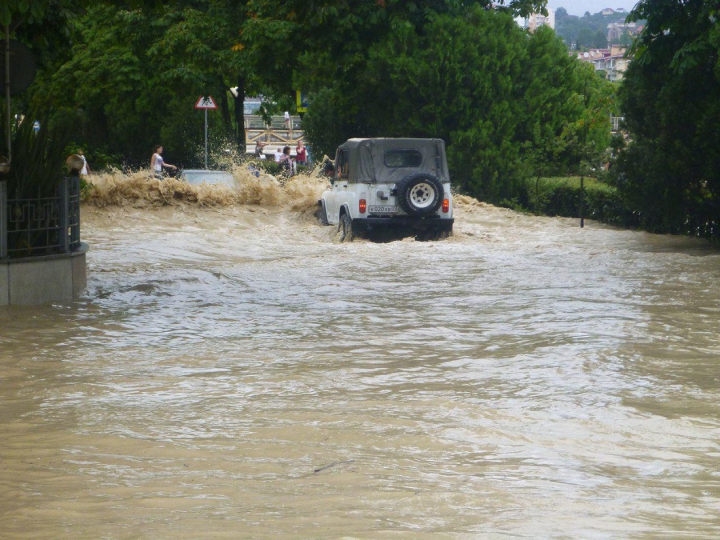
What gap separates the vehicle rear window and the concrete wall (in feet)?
26.3

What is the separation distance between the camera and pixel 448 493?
5.16m

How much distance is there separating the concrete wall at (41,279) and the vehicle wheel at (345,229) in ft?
24.1

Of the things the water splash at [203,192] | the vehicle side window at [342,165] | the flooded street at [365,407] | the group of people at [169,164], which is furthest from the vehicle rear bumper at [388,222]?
the group of people at [169,164]

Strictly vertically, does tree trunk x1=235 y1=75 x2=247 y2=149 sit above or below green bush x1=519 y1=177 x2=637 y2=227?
above

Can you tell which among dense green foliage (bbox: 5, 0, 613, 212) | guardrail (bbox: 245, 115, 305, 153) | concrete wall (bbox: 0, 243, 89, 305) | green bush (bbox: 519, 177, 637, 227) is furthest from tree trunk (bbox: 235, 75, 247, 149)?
guardrail (bbox: 245, 115, 305, 153)

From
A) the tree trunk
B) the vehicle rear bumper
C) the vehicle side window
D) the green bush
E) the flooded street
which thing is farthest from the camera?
the tree trunk

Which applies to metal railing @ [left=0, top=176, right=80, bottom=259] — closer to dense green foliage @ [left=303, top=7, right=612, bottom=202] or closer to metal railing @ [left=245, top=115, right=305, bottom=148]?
dense green foliage @ [left=303, top=7, right=612, bottom=202]

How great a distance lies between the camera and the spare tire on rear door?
1842 cm

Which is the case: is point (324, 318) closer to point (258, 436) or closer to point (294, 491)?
point (258, 436)

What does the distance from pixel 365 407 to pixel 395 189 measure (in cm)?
1172

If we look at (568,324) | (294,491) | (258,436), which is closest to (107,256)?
(568,324)

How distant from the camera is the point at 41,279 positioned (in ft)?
37.2

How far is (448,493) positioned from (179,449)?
→ 5.36ft

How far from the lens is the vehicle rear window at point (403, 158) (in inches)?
755
